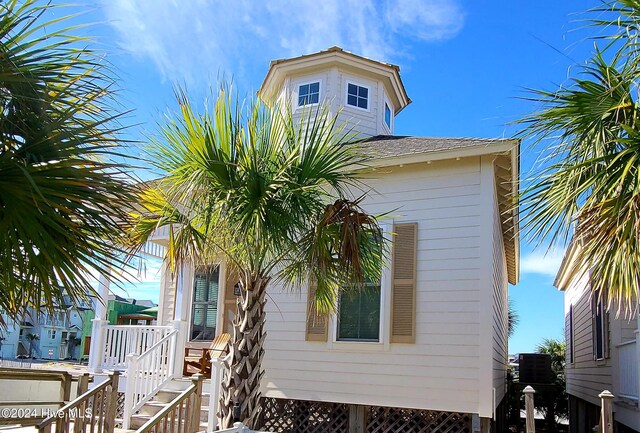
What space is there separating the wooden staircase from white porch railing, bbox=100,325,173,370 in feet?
3.10

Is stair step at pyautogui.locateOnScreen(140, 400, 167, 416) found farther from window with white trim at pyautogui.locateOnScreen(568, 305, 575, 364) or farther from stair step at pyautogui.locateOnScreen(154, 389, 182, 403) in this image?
window with white trim at pyautogui.locateOnScreen(568, 305, 575, 364)

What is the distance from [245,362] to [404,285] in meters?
3.53

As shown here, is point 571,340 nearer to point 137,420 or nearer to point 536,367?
point 536,367

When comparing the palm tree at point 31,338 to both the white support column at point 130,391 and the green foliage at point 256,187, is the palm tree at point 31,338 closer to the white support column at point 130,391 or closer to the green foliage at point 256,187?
the white support column at point 130,391

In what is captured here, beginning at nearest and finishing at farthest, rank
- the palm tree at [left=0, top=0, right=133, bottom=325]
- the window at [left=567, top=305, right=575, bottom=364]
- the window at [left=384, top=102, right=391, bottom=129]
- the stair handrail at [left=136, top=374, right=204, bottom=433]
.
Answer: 1. the palm tree at [left=0, top=0, right=133, bottom=325]
2. the stair handrail at [left=136, top=374, right=204, bottom=433]
3. the window at [left=384, top=102, right=391, bottom=129]
4. the window at [left=567, top=305, right=575, bottom=364]

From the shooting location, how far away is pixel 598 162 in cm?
503

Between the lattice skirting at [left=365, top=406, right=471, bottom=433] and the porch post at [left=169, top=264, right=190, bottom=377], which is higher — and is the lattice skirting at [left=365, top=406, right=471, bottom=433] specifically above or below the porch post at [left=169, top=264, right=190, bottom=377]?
below

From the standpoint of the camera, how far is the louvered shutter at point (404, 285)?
924 centimetres

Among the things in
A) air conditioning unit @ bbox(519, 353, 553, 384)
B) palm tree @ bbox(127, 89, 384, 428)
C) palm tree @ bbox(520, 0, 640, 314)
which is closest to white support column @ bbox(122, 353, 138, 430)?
palm tree @ bbox(127, 89, 384, 428)

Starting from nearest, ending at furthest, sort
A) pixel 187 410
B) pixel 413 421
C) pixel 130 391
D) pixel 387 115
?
pixel 187 410
pixel 413 421
pixel 130 391
pixel 387 115

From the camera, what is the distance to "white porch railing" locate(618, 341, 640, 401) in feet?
27.8

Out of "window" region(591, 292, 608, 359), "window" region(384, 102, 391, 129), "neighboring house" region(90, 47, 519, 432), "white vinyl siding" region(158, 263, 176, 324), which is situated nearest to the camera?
"neighboring house" region(90, 47, 519, 432)

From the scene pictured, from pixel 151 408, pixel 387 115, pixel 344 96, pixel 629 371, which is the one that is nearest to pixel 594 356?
pixel 629 371

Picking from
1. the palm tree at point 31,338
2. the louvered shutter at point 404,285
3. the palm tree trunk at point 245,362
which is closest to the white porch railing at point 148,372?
the palm tree trunk at point 245,362
